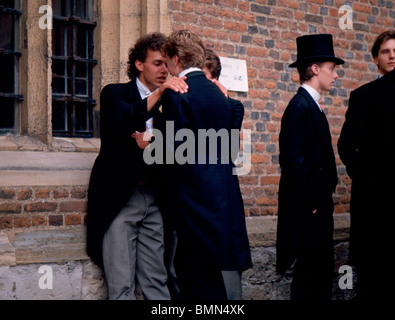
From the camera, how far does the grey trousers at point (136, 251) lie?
3.29 m

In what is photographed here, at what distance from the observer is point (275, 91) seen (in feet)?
16.6

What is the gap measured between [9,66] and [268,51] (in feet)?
7.37

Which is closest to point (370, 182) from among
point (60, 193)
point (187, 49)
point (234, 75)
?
point (187, 49)

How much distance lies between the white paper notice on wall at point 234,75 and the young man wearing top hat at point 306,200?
119 centimetres

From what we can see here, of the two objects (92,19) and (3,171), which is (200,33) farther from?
(3,171)

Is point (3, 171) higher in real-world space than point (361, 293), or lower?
higher

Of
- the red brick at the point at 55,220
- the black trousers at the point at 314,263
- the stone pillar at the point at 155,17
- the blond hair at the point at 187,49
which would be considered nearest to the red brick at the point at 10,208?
the red brick at the point at 55,220

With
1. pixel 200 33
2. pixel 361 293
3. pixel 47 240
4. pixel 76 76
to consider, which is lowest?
pixel 361 293

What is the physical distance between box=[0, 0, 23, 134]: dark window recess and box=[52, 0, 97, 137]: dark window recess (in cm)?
28

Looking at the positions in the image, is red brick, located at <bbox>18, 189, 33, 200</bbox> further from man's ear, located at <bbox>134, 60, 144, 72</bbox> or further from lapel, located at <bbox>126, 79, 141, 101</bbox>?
man's ear, located at <bbox>134, 60, 144, 72</bbox>

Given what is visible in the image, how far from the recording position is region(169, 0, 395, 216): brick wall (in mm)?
4711

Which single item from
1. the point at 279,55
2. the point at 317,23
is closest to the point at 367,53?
the point at 317,23

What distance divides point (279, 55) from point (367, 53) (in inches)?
43.9

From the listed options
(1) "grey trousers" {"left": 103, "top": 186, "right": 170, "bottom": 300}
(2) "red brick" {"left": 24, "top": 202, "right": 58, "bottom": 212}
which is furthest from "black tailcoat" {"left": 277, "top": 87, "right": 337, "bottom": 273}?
(2) "red brick" {"left": 24, "top": 202, "right": 58, "bottom": 212}
